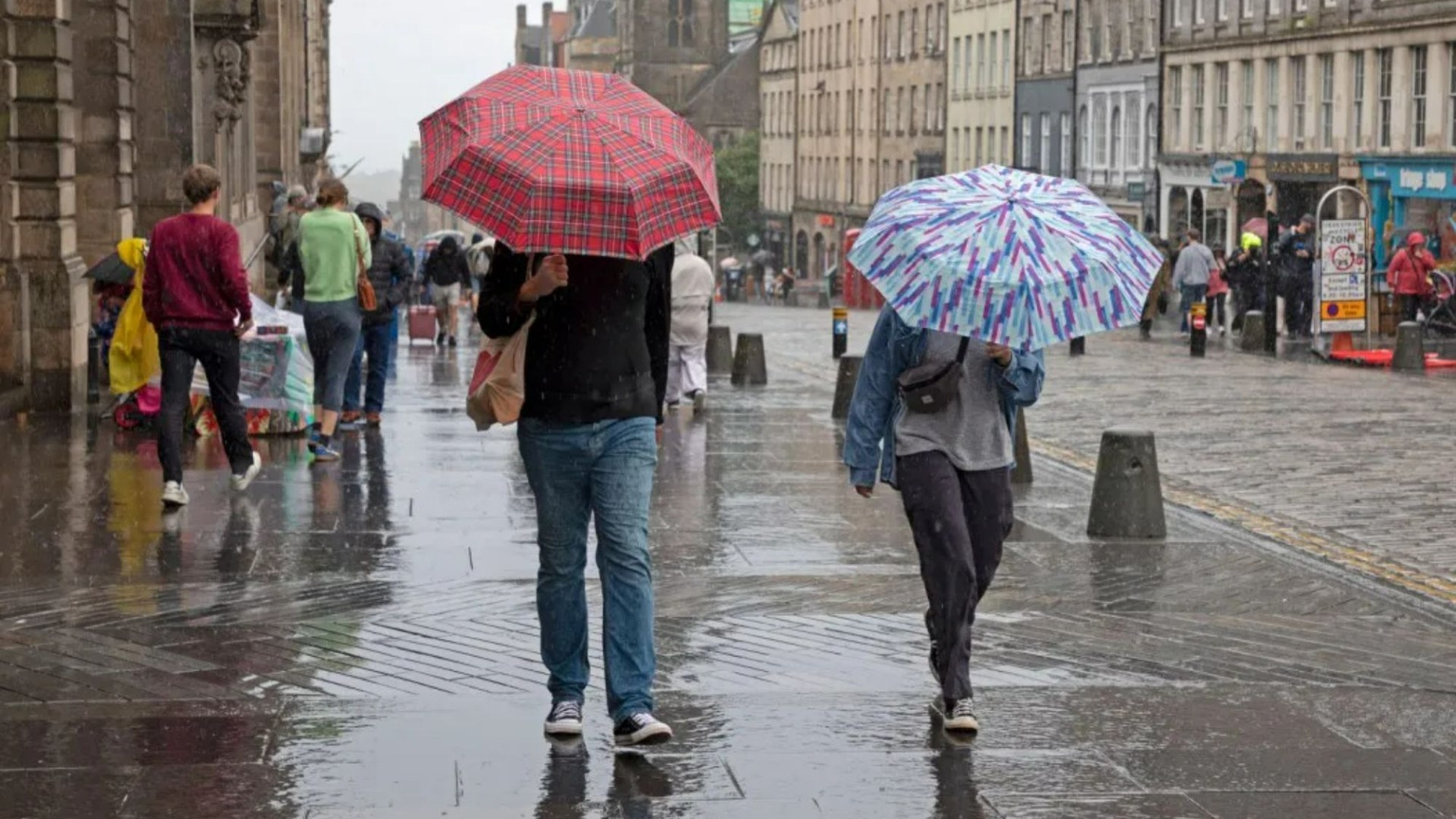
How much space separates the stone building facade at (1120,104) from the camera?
6706cm

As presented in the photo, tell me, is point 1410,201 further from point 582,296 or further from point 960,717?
point 582,296

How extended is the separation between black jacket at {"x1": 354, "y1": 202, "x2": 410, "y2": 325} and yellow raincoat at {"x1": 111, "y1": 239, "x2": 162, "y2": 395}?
1597mm

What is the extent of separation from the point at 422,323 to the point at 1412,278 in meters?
13.5

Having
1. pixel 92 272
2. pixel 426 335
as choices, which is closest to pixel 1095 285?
pixel 92 272

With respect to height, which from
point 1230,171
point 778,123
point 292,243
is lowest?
point 292,243

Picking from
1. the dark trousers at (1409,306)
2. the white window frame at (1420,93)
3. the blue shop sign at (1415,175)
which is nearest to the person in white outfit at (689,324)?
the dark trousers at (1409,306)

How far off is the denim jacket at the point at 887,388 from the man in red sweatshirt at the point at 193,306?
5.58 m

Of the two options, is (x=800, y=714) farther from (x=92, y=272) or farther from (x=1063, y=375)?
(x=1063, y=375)

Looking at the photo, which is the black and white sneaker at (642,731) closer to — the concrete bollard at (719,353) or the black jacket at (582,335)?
the black jacket at (582,335)

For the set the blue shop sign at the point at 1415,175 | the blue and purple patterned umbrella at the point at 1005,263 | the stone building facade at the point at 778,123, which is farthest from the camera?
the stone building facade at the point at 778,123

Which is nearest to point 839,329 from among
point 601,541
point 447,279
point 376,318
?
point 447,279

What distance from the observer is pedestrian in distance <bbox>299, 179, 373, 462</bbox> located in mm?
15047

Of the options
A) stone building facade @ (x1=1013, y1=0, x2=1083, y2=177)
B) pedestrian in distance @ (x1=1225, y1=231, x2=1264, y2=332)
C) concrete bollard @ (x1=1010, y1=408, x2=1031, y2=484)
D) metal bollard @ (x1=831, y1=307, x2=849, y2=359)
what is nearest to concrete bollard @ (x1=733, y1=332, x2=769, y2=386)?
metal bollard @ (x1=831, y1=307, x2=849, y2=359)

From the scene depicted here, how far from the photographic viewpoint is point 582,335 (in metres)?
6.88
